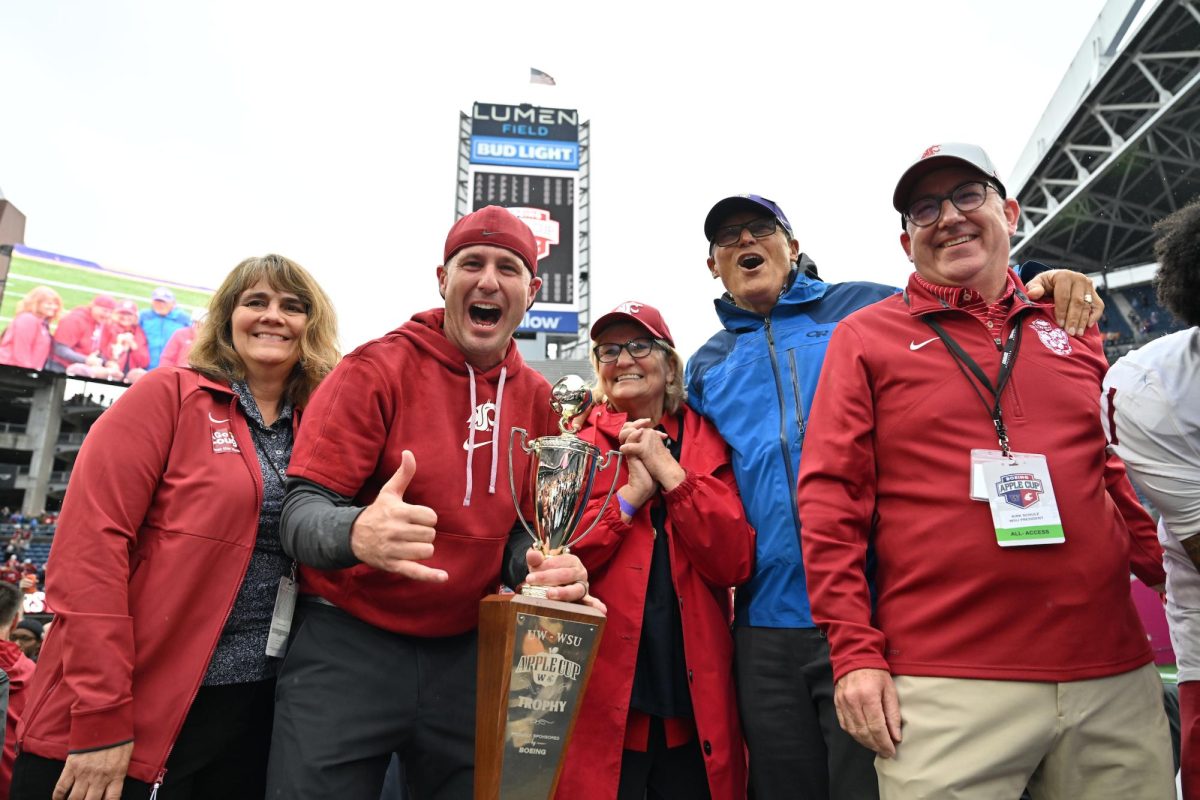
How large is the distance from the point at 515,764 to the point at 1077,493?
141cm

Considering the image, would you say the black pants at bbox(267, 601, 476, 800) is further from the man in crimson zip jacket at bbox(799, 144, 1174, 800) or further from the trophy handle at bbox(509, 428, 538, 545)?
the man in crimson zip jacket at bbox(799, 144, 1174, 800)

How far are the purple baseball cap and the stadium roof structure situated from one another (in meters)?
16.2

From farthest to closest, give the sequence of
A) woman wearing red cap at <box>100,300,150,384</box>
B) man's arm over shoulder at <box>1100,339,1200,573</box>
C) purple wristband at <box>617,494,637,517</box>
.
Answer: woman wearing red cap at <box>100,300,150,384</box>
purple wristband at <box>617,494,637,517</box>
man's arm over shoulder at <box>1100,339,1200,573</box>

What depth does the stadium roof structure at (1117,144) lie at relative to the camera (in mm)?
14594

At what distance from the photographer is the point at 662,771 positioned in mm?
2207

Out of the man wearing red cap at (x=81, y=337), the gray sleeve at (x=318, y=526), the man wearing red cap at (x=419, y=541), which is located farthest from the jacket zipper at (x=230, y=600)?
the man wearing red cap at (x=81, y=337)

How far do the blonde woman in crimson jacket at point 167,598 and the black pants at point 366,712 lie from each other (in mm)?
248

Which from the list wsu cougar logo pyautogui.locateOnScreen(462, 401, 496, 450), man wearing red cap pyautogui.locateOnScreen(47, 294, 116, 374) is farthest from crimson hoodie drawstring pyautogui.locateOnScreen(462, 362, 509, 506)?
man wearing red cap pyautogui.locateOnScreen(47, 294, 116, 374)

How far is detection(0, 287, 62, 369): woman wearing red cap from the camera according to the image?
2833cm

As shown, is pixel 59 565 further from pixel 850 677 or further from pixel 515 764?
pixel 850 677

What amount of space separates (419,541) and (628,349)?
50.7 inches

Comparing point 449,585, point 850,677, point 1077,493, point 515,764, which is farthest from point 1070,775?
point 449,585

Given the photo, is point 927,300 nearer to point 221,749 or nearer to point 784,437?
point 784,437

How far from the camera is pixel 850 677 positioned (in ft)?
5.13
